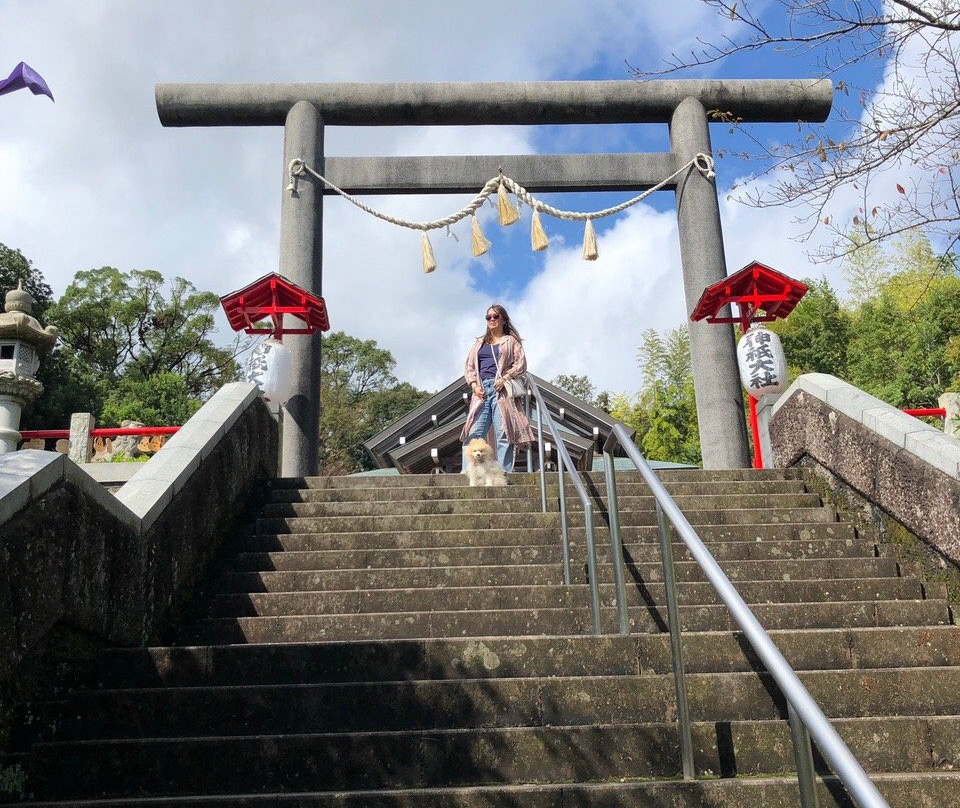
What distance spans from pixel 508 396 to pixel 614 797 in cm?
475

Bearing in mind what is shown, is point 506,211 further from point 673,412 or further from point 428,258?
point 673,412

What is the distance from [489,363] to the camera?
23.8 ft

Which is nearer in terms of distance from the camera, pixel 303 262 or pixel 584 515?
pixel 584 515

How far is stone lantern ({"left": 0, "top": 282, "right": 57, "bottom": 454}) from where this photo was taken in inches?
→ 313

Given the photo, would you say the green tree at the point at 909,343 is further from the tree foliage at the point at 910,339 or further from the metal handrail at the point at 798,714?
the metal handrail at the point at 798,714

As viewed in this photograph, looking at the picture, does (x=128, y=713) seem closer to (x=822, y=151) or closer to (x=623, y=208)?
(x=822, y=151)

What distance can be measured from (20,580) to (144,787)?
2.76 ft

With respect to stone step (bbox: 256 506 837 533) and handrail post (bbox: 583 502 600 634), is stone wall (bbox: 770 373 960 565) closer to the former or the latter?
stone step (bbox: 256 506 837 533)

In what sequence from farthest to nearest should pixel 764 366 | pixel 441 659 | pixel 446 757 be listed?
pixel 764 366
pixel 441 659
pixel 446 757

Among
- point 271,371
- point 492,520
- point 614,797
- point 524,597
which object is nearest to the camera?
point 614,797

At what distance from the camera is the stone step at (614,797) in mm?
2477

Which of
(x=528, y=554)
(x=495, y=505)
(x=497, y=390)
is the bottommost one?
(x=528, y=554)

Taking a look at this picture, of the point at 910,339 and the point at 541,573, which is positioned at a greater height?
the point at 910,339

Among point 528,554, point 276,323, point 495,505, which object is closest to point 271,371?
point 276,323
